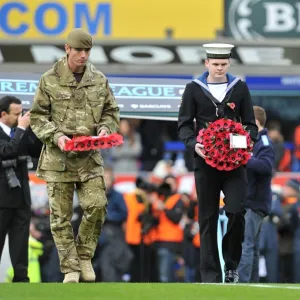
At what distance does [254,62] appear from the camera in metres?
22.5

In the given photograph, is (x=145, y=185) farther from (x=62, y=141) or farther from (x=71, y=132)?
(x=62, y=141)

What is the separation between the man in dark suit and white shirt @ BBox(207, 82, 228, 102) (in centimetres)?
243

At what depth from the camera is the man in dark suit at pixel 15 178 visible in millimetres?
14359

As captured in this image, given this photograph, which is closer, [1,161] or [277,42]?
[1,161]

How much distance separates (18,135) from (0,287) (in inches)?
132

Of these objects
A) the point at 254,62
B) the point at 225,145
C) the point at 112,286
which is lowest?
the point at 112,286

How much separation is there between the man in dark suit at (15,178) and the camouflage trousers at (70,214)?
5.89ft

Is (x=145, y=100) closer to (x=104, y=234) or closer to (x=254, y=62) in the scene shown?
(x=104, y=234)

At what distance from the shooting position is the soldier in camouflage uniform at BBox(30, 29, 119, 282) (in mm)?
12508

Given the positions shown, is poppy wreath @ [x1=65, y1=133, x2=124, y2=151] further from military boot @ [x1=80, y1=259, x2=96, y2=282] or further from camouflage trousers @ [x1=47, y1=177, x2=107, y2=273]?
military boot @ [x1=80, y1=259, x2=96, y2=282]

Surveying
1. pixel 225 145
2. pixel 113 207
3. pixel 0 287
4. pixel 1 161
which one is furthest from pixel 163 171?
pixel 0 287

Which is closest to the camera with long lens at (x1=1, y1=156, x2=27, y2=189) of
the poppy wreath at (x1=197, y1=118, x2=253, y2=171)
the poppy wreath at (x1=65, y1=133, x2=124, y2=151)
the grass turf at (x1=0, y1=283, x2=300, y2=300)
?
the poppy wreath at (x1=65, y1=133, x2=124, y2=151)

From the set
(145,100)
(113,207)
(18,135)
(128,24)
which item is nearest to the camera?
(18,135)

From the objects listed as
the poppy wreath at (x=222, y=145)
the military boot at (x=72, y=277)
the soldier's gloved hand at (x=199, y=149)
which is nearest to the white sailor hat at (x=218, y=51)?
the poppy wreath at (x=222, y=145)
